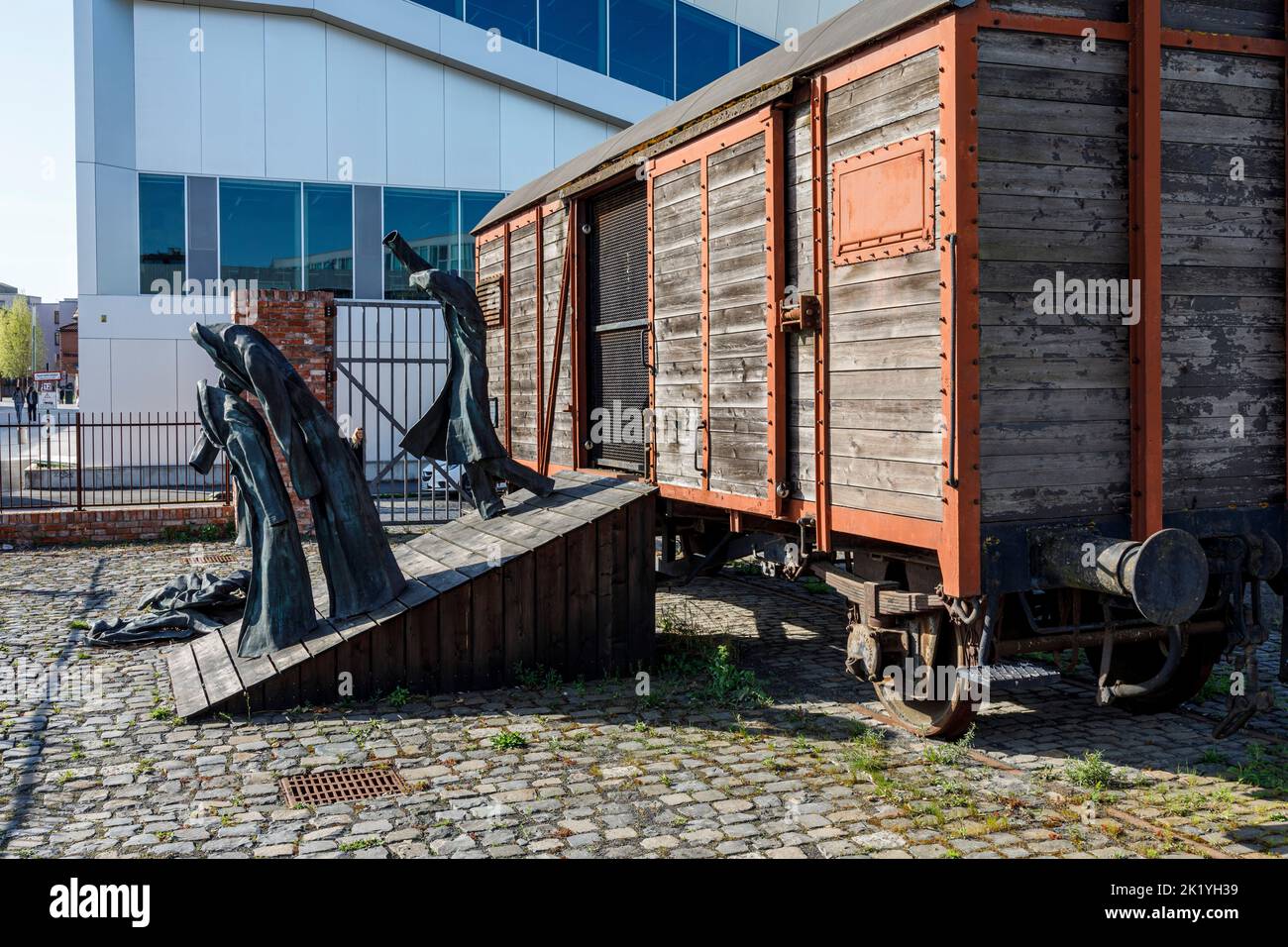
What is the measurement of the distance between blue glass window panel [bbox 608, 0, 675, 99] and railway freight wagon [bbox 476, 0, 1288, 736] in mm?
19877

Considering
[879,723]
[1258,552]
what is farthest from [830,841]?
[1258,552]

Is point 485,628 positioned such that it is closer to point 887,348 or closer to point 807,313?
point 807,313

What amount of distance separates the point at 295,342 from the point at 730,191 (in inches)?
382

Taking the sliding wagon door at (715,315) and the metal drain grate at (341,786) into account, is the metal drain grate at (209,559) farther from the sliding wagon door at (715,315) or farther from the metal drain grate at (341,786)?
the metal drain grate at (341,786)

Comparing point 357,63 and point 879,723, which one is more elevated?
point 357,63

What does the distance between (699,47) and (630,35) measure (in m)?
2.10

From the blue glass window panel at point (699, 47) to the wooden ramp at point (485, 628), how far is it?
20763mm

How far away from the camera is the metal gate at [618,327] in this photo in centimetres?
948

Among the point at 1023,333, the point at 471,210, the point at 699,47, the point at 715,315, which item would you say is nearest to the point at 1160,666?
the point at 1023,333

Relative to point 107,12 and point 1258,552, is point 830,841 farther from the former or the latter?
point 107,12

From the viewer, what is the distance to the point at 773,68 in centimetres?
729

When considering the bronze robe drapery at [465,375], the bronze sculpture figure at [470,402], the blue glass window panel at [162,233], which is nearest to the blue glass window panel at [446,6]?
the blue glass window panel at [162,233]

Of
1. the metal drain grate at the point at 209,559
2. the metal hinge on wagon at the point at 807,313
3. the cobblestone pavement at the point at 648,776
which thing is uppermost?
the metal hinge on wagon at the point at 807,313

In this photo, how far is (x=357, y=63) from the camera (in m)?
23.0
